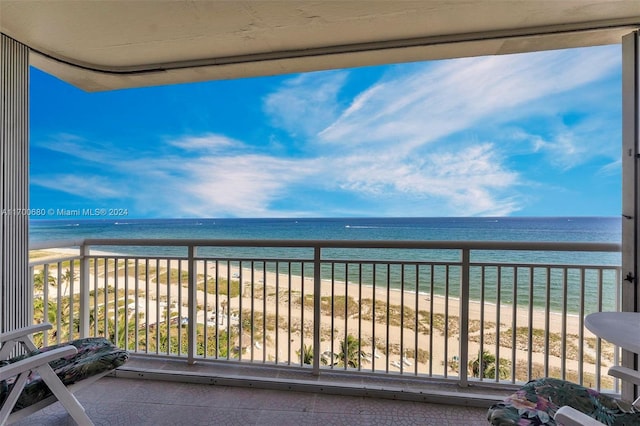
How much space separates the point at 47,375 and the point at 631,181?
3140 millimetres

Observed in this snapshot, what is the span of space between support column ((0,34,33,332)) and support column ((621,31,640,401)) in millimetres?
3721

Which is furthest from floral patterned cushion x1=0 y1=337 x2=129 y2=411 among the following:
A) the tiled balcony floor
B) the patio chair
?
the tiled balcony floor

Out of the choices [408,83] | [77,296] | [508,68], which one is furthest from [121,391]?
[408,83]

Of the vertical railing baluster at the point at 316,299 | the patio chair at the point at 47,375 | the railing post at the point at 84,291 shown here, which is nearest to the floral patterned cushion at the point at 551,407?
the vertical railing baluster at the point at 316,299

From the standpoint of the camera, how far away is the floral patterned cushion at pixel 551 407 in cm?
100

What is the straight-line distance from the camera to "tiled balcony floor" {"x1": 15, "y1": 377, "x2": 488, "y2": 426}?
65.7 inches

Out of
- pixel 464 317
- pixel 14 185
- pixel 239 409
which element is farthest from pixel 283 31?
pixel 239 409

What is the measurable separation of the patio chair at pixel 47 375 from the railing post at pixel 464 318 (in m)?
2.04

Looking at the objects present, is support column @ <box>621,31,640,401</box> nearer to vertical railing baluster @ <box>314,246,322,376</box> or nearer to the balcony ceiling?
the balcony ceiling

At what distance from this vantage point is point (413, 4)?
1.54m

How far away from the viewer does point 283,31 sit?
1771mm

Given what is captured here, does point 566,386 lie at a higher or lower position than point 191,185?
lower

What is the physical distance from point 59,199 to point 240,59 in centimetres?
1681

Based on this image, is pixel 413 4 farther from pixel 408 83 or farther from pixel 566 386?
pixel 408 83
